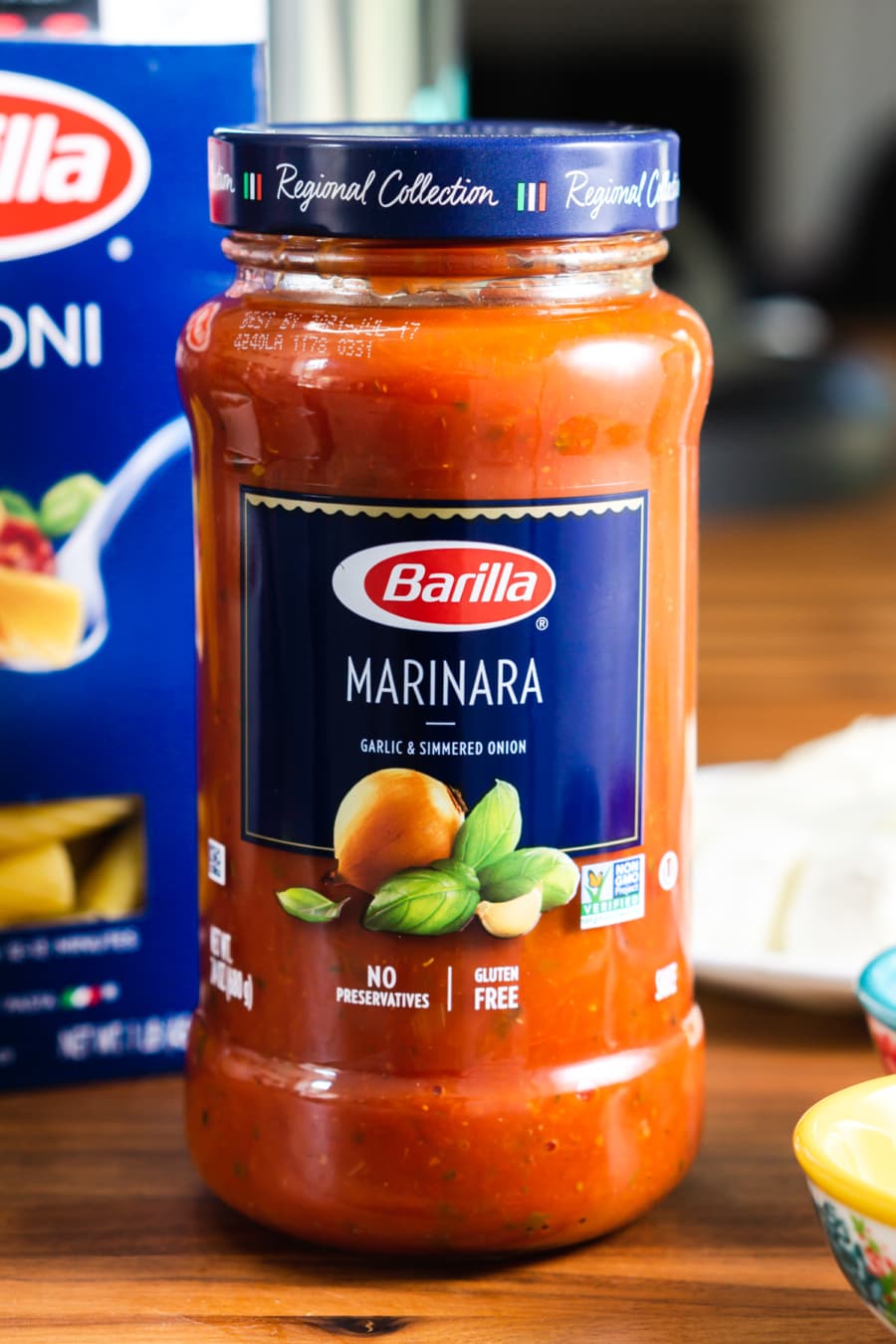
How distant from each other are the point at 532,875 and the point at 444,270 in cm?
24

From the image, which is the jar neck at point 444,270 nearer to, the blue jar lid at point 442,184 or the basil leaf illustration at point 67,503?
the blue jar lid at point 442,184

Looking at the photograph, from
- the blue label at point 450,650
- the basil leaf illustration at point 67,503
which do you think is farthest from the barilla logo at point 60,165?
the blue label at point 450,650

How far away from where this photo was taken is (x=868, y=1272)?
605mm

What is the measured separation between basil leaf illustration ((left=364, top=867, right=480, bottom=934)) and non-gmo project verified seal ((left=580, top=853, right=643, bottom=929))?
0.05m

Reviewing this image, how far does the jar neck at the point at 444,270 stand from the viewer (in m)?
0.69

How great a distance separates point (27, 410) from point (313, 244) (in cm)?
22

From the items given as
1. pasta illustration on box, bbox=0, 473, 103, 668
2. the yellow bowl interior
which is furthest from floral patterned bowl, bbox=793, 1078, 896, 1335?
pasta illustration on box, bbox=0, 473, 103, 668

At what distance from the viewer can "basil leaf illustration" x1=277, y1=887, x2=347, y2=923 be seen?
0.71m

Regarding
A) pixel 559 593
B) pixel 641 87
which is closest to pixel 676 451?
pixel 559 593

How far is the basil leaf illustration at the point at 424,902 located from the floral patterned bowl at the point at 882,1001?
19 cm

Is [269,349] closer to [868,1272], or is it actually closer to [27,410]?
[27,410]

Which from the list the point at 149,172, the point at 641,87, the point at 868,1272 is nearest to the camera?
the point at 868,1272

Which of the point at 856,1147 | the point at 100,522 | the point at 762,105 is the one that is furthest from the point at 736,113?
the point at 856,1147

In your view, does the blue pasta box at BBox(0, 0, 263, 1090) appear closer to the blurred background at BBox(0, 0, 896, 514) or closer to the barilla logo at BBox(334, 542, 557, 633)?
the blurred background at BBox(0, 0, 896, 514)
